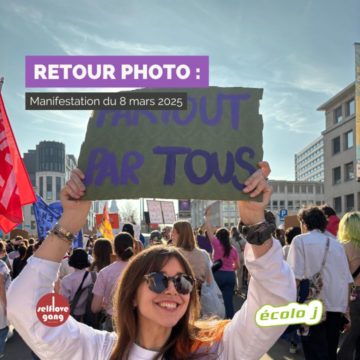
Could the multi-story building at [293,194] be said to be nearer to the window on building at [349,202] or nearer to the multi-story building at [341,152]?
the multi-story building at [341,152]

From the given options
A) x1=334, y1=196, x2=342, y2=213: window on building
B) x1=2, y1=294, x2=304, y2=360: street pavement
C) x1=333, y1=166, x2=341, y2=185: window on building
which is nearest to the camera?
x1=2, y1=294, x2=304, y2=360: street pavement

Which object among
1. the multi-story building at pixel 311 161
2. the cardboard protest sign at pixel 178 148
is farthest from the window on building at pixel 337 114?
the multi-story building at pixel 311 161

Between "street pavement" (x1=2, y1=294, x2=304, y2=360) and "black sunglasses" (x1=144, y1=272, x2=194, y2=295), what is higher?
"black sunglasses" (x1=144, y1=272, x2=194, y2=295)

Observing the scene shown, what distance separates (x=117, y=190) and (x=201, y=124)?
45cm

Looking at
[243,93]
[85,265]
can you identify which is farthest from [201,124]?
[85,265]

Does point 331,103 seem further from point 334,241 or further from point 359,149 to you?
point 334,241

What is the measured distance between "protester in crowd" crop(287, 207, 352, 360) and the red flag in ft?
8.60

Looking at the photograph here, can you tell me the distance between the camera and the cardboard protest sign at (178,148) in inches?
77.6

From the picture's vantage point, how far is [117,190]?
2.00 meters

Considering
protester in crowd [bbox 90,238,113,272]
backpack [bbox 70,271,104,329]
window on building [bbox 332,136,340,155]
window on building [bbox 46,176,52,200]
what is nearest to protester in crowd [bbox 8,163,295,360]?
backpack [bbox 70,271,104,329]

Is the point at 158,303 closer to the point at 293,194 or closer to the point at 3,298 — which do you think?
the point at 3,298

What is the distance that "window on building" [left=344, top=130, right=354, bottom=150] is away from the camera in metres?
48.0

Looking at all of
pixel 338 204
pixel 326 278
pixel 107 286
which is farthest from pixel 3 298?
pixel 338 204

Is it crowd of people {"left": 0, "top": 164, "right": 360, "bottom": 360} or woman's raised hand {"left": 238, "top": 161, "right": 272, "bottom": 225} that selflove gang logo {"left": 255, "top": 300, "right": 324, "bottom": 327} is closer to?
crowd of people {"left": 0, "top": 164, "right": 360, "bottom": 360}
